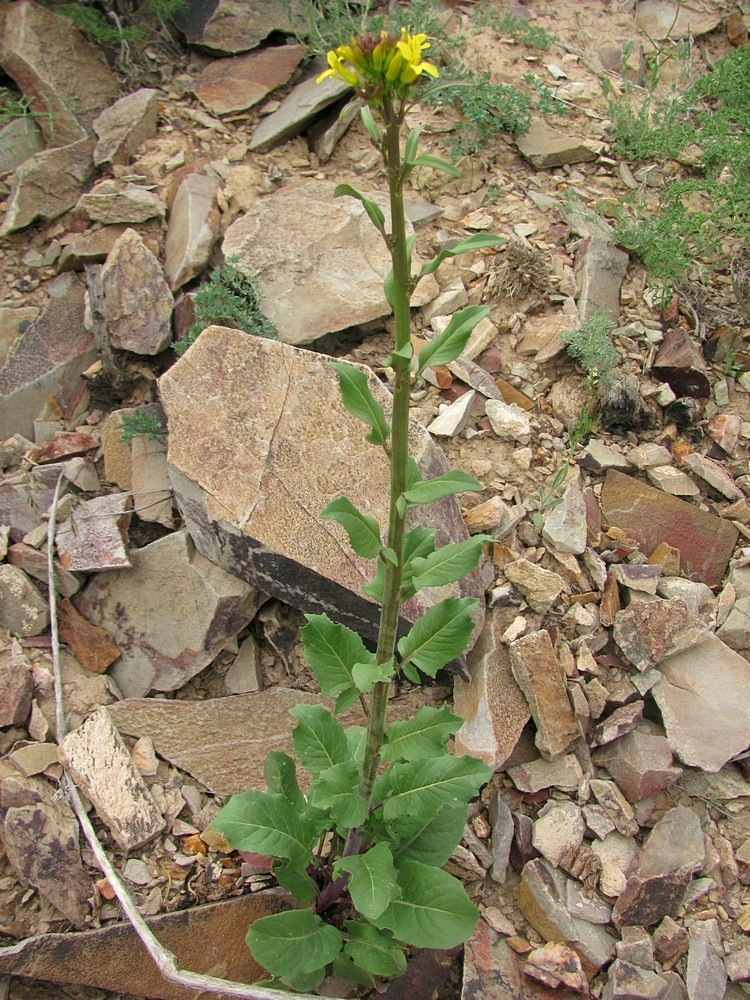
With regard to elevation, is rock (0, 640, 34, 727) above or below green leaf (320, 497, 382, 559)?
below

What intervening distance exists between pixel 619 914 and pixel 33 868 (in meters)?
2.00

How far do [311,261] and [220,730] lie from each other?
93.5 inches

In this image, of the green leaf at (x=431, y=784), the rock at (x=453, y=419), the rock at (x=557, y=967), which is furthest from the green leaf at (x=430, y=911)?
the rock at (x=453, y=419)

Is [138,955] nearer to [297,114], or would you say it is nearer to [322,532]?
[322,532]

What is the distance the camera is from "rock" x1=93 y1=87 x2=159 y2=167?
4720 mm

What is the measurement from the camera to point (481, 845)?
114 inches

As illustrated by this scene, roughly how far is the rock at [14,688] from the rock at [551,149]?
152 inches

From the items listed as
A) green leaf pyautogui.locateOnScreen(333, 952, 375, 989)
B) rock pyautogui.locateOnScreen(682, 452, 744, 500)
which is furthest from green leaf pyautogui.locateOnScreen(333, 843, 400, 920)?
rock pyautogui.locateOnScreen(682, 452, 744, 500)

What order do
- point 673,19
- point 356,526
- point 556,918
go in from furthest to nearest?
1. point 673,19
2. point 556,918
3. point 356,526

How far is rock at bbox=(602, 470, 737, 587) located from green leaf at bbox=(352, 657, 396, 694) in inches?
73.2

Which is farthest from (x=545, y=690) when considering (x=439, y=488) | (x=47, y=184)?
(x=47, y=184)

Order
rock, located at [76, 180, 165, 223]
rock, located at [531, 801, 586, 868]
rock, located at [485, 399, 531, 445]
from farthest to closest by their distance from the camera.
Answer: rock, located at [76, 180, 165, 223]
rock, located at [485, 399, 531, 445]
rock, located at [531, 801, 586, 868]

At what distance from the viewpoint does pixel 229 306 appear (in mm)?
3816

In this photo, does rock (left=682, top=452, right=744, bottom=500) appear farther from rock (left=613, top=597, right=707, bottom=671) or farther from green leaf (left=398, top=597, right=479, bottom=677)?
green leaf (left=398, top=597, right=479, bottom=677)
